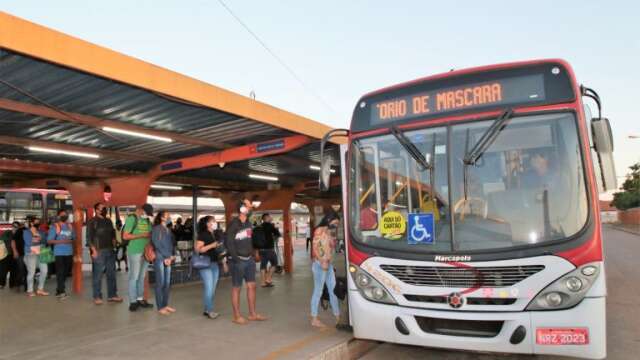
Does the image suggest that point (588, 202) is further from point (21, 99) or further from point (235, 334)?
point (21, 99)

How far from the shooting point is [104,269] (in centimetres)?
934

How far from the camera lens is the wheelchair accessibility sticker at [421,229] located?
14.7 feet

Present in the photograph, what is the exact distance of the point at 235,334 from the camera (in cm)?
627

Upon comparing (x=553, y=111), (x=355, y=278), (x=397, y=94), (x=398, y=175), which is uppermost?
(x=397, y=94)

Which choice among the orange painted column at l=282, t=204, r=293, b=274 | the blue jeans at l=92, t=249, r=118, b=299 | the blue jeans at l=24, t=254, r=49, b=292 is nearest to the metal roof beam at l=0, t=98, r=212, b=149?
the blue jeans at l=92, t=249, r=118, b=299

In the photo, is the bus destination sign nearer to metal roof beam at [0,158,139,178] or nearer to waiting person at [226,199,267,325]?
waiting person at [226,199,267,325]

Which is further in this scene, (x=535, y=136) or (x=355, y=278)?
(x=355, y=278)

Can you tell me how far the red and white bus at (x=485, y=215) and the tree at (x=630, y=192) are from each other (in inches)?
2575

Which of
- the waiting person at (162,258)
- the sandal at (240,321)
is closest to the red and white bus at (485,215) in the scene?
the sandal at (240,321)

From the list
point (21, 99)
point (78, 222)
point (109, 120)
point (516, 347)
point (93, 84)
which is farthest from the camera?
point (78, 222)

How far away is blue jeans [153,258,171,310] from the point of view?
7.88 meters

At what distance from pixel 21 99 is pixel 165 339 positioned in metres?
3.59

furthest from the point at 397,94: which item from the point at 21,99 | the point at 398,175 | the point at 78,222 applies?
the point at 78,222

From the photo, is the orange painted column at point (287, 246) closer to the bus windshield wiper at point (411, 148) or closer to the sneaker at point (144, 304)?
the sneaker at point (144, 304)
